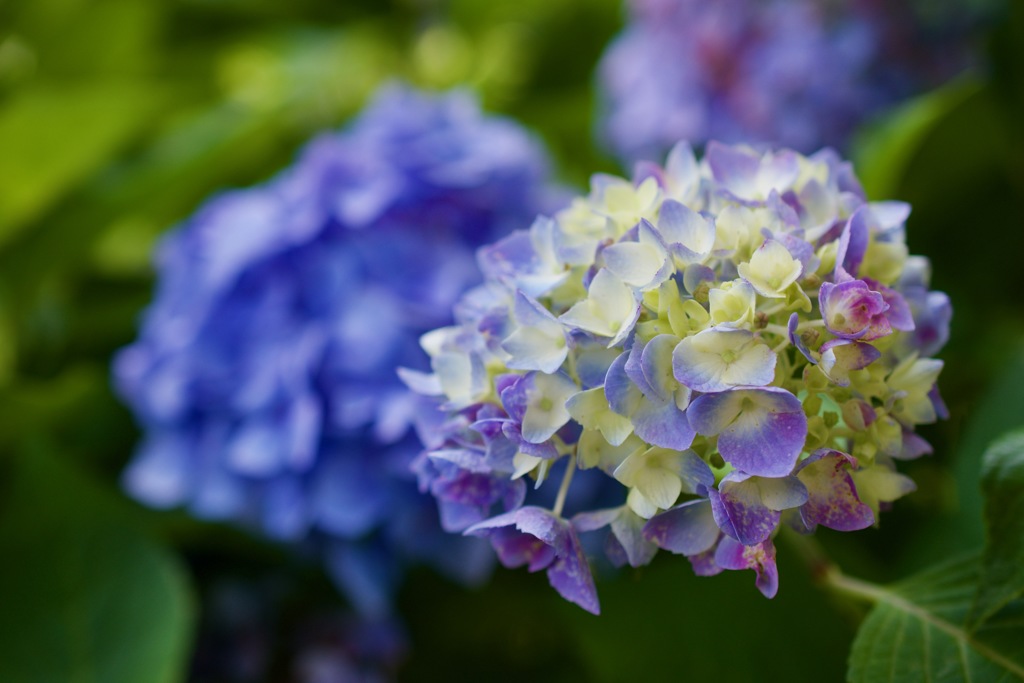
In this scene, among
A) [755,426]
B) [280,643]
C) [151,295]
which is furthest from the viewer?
[151,295]

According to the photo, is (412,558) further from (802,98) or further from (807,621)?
(802,98)

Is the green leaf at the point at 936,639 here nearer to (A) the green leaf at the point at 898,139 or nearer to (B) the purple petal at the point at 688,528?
(B) the purple petal at the point at 688,528

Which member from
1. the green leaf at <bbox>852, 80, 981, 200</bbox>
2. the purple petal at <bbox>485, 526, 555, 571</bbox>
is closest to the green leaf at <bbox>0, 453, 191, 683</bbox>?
the purple petal at <bbox>485, 526, 555, 571</bbox>

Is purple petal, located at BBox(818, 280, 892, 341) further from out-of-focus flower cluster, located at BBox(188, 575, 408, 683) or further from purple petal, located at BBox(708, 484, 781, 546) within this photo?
out-of-focus flower cluster, located at BBox(188, 575, 408, 683)

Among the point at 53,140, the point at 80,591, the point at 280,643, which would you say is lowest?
the point at 280,643

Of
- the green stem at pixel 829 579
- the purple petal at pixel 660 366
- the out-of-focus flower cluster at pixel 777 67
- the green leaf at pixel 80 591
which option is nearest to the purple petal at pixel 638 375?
the purple petal at pixel 660 366

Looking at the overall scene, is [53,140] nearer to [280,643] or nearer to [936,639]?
[280,643]

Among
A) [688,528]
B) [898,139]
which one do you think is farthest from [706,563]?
[898,139]
